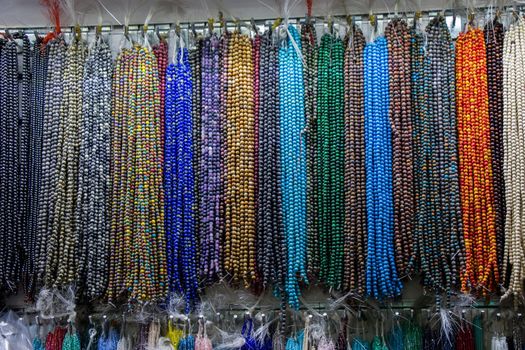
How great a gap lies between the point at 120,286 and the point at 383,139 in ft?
2.49

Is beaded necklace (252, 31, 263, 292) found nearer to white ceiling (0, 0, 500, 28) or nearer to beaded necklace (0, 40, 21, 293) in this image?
white ceiling (0, 0, 500, 28)

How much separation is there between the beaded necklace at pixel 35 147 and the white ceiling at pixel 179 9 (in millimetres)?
148

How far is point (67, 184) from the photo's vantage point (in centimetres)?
166

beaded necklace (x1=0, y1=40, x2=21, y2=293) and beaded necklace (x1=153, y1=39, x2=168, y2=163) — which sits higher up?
beaded necklace (x1=153, y1=39, x2=168, y2=163)

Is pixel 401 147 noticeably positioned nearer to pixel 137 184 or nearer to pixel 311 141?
pixel 311 141

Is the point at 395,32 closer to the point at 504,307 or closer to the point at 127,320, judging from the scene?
the point at 504,307

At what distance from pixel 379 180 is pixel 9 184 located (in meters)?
0.95

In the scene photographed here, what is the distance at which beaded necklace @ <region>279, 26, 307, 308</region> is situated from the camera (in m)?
1.59

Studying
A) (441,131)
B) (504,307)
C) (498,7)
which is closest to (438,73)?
(441,131)

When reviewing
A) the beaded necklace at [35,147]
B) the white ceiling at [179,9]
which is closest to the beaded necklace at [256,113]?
the white ceiling at [179,9]

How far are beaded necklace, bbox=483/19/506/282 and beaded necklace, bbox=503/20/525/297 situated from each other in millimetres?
23

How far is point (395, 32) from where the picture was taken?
65.7 inches

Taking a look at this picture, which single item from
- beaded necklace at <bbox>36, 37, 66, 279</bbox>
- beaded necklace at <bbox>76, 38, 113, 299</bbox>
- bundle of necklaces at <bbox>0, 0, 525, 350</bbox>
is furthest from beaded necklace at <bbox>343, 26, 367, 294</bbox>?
beaded necklace at <bbox>36, 37, 66, 279</bbox>

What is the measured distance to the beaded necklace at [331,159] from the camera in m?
1.60
